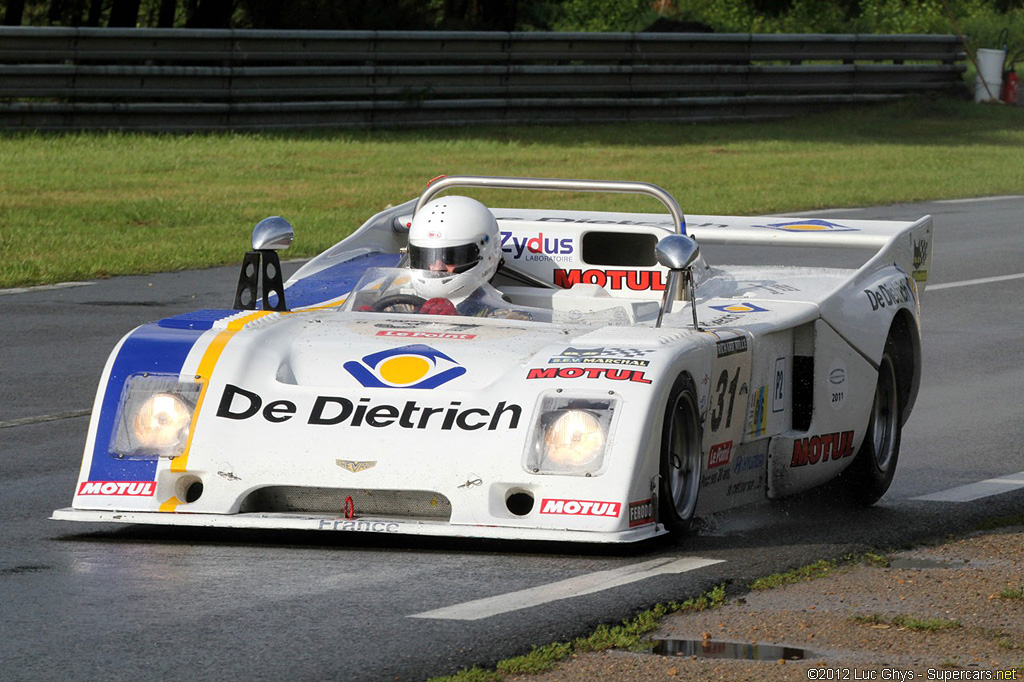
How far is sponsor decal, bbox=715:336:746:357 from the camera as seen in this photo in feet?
22.4

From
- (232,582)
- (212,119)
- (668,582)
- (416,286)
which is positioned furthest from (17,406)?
(212,119)

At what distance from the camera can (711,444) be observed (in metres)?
6.76

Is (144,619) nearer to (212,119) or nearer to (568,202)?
(568,202)

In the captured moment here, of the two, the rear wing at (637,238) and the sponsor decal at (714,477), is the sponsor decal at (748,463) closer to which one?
the sponsor decal at (714,477)

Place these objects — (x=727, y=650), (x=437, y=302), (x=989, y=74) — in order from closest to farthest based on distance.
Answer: (x=727, y=650), (x=437, y=302), (x=989, y=74)

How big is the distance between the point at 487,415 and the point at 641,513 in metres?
0.58

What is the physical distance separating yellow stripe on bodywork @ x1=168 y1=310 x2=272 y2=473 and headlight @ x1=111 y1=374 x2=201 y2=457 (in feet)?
0.07

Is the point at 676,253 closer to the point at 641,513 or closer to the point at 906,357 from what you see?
the point at 641,513

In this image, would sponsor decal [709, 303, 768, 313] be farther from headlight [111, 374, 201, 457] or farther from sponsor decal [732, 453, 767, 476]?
headlight [111, 374, 201, 457]

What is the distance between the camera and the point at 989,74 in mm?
36906

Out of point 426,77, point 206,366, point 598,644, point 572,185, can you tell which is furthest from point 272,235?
point 426,77

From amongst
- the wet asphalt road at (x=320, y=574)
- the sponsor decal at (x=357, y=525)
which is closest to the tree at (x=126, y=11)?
the wet asphalt road at (x=320, y=574)

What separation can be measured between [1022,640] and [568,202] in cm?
1612

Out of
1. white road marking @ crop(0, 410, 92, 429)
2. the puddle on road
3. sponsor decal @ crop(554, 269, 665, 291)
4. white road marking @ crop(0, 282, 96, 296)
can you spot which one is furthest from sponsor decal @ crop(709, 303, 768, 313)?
white road marking @ crop(0, 282, 96, 296)
